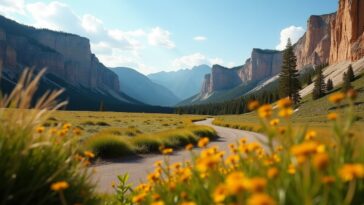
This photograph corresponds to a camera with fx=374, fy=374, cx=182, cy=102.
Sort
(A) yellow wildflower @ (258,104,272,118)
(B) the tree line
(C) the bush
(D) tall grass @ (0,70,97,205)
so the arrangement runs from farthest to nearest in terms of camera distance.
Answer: (B) the tree line → (C) the bush → (D) tall grass @ (0,70,97,205) → (A) yellow wildflower @ (258,104,272,118)

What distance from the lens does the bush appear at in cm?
1656

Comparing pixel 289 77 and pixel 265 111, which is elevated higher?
pixel 289 77

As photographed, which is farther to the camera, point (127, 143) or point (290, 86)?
point (290, 86)

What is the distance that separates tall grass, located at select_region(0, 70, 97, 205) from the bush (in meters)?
12.6

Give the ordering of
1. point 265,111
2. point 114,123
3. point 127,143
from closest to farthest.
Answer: point 265,111 < point 127,143 < point 114,123

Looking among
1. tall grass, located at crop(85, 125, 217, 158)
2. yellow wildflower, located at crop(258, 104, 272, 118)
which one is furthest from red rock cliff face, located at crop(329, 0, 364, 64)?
yellow wildflower, located at crop(258, 104, 272, 118)

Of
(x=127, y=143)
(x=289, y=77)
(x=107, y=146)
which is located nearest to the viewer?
(x=107, y=146)

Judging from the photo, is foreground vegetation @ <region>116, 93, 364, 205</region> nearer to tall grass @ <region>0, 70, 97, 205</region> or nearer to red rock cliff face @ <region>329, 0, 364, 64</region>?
tall grass @ <region>0, 70, 97, 205</region>

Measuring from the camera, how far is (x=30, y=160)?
11.5 ft

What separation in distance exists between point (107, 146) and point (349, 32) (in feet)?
473

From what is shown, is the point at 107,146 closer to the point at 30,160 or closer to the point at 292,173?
the point at 30,160

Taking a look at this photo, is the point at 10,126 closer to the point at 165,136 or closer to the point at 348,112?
the point at 348,112

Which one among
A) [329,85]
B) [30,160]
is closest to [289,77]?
[329,85]

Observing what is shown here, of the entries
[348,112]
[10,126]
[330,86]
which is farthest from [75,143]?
[330,86]
